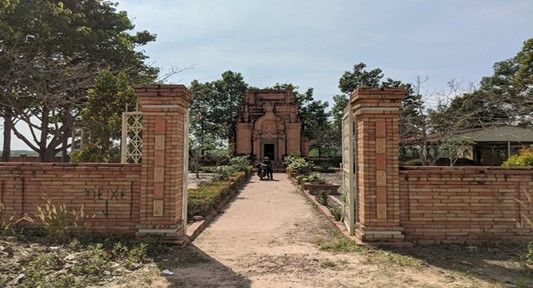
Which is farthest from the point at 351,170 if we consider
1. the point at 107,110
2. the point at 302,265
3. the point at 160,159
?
the point at 107,110

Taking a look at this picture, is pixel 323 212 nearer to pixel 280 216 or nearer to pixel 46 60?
pixel 280 216

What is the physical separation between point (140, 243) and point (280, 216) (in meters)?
4.15

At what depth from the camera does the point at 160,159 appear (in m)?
6.06

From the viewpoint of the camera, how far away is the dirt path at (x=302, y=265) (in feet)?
14.6

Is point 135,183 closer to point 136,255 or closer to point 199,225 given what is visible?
point 136,255

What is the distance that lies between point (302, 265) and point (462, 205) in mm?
2919

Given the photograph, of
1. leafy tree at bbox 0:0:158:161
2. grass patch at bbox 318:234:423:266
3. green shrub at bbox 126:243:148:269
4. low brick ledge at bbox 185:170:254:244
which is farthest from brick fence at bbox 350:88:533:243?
leafy tree at bbox 0:0:158:161

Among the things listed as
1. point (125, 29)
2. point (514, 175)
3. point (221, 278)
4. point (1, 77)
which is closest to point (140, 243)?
point (221, 278)

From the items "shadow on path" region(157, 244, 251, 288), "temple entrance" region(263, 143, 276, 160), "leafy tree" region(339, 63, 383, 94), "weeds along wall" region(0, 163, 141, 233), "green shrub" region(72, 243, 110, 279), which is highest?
"leafy tree" region(339, 63, 383, 94)

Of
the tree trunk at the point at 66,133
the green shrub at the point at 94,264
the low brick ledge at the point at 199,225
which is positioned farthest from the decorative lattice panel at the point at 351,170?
the tree trunk at the point at 66,133

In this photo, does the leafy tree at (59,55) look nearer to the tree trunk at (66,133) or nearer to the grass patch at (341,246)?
the tree trunk at (66,133)

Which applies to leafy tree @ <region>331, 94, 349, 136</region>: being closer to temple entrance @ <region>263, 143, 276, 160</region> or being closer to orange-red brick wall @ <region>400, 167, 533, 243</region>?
temple entrance @ <region>263, 143, 276, 160</region>

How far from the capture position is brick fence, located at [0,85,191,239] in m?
6.04

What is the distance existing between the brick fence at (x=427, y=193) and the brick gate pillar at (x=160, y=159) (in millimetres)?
2957
